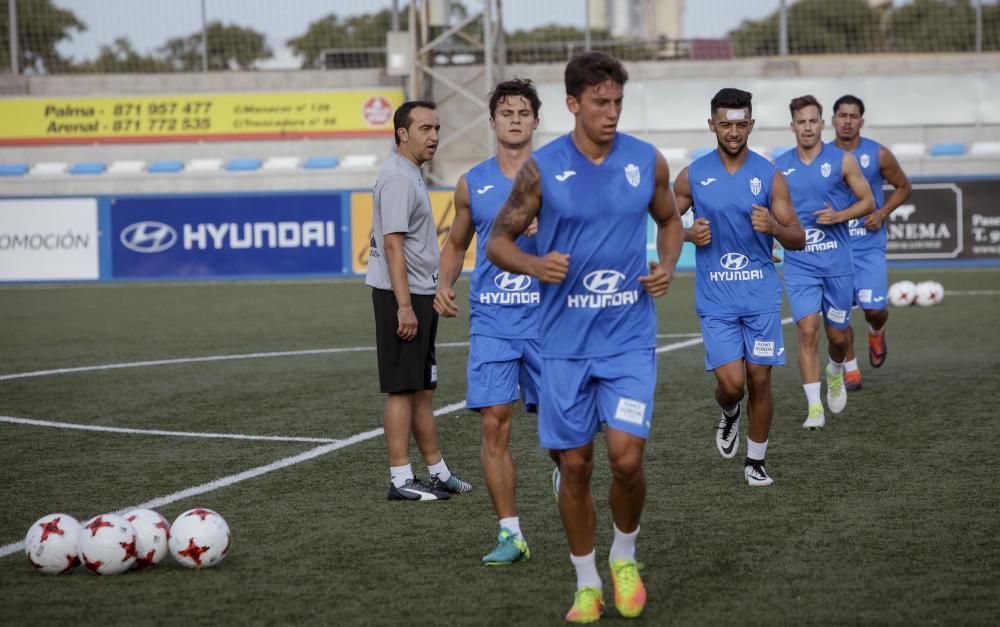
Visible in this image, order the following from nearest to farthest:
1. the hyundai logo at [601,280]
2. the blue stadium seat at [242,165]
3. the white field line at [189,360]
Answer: the hyundai logo at [601,280], the white field line at [189,360], the blue stadium seat at [242,165]

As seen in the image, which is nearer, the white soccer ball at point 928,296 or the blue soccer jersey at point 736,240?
the blue soccer jersey at point 736,240

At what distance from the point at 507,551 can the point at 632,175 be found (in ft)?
6.11

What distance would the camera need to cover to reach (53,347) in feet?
53.3

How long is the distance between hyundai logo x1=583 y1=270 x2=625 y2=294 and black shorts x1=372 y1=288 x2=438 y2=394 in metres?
2.47

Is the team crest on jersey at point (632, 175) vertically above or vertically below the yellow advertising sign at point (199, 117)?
below

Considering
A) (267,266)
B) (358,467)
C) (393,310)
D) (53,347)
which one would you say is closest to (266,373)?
(53,347)

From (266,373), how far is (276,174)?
19.3 meters

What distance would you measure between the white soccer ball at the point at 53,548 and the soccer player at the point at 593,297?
2.18 m

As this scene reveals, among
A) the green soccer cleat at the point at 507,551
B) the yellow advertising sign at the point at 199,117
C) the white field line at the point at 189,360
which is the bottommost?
the white field line at the point at 189,360

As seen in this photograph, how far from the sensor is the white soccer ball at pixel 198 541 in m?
6.10

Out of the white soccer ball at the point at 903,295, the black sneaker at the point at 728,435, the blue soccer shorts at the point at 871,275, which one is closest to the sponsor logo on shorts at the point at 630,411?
the black sneaker at the point at 728,435

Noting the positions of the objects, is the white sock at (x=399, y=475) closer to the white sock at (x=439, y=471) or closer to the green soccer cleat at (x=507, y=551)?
the white sock at (x=439, y=471)

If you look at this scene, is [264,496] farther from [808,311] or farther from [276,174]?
[276,174]

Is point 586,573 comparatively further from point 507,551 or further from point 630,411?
point 507,551
